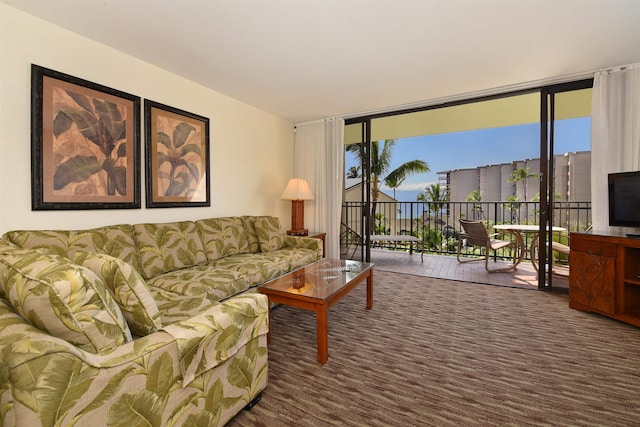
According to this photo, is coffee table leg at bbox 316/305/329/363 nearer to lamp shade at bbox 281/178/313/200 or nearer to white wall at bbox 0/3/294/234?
white wall at bbox 0/3/294/234

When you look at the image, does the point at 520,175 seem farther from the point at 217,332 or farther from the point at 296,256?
→ the point at 217,332

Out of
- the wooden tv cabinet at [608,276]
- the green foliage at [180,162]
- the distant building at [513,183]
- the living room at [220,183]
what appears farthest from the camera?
the distant building at [513,183]

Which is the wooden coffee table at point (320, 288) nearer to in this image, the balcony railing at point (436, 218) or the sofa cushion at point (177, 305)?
the sofa cushion at point (177, 305)

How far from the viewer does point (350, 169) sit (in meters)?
7.12

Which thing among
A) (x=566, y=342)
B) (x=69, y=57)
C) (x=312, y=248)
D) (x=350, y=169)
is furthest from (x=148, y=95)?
(x=350, y=169)

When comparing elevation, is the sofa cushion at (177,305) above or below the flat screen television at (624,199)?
below

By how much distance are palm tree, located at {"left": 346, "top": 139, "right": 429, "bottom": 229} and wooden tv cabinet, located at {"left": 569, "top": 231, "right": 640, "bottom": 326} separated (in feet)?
13.3

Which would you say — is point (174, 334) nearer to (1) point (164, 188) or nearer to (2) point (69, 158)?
(2) point (69, 158)

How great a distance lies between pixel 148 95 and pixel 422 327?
327 centimetres

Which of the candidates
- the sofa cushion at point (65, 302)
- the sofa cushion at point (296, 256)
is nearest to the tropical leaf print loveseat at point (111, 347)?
the sofa cushion at point (65, 302)

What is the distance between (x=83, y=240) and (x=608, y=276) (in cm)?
421

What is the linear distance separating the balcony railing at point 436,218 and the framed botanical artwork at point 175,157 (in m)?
2.58

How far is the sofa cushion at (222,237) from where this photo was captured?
289 cm

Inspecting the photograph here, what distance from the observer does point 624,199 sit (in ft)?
8.41
